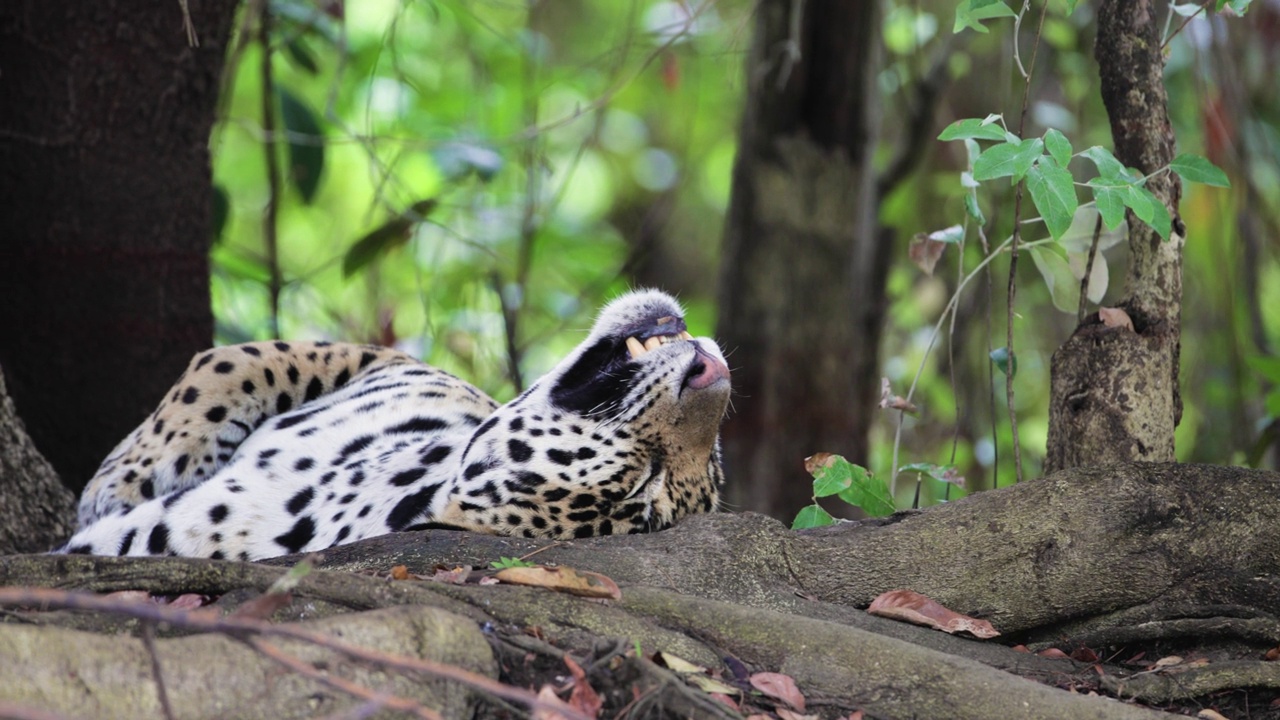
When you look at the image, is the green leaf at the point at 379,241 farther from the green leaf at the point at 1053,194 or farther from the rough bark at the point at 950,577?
the green leaf at the point at 1053,194

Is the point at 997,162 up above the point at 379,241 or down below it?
above

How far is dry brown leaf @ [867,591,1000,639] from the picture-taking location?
354 cm

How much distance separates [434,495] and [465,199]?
694 cm

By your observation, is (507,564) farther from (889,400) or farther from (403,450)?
(889,400)

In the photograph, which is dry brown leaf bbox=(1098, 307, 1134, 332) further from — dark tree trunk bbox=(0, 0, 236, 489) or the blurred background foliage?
dark tree trunk bbox=(0, 0, 236, 489)

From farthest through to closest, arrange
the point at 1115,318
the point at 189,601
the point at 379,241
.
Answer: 1. the point at 379,241
2. the point at 1115,318
3. the point at 189,601

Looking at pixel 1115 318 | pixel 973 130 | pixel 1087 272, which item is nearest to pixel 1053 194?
pixel 973 130

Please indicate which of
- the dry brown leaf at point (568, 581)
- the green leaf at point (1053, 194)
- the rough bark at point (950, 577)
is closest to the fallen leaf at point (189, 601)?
the rough bark at point (950, 577)

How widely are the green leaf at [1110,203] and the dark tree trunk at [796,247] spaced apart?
4249mm

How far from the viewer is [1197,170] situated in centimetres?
378

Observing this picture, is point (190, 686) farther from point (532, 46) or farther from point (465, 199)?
point (465, 199)

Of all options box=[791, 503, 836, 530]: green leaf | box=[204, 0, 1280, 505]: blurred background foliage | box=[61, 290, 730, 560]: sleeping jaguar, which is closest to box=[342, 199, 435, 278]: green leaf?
box=[204, 0, 1280, 505]: blurred background foliage

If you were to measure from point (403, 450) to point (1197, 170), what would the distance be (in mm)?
2712

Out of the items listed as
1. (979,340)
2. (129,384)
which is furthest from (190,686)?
(979,340)
